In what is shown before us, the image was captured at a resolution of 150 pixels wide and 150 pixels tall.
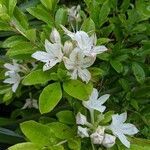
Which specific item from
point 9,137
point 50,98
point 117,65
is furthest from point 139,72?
point 9,137

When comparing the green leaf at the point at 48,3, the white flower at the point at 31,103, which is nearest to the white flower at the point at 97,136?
the green leaf at the point at 48,3

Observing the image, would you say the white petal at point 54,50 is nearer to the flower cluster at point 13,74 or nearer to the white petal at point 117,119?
the white petal at point 117,119

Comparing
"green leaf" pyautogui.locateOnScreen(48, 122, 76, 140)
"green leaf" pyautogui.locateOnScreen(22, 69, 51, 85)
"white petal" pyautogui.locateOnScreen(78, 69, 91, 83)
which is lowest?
"green leaf" pyautogui.locateOnScreen(48, 122, 76, 140)

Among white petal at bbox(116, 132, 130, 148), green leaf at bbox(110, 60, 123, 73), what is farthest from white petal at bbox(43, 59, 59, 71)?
green leaf at bbox(110, 60, 123, 73)

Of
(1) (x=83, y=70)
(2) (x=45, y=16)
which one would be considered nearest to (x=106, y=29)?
(2) (x=45, y=16)

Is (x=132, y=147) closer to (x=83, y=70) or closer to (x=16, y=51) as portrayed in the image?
(x=83, y=70)

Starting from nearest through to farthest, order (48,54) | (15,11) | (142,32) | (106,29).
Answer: (48,54), (15,11), (106,29), (142,32)

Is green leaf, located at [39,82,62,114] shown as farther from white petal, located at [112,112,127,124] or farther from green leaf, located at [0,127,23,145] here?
green leaf, located at [0,127,23,145]
